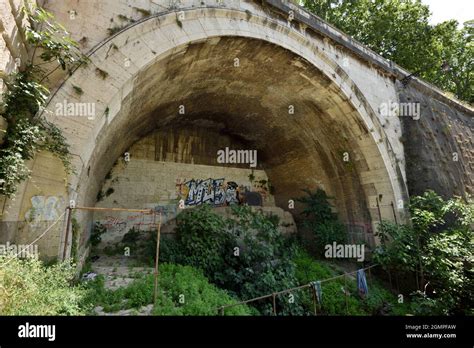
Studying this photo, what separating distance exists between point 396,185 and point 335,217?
2.35 meters

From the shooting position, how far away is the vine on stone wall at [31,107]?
2.97 metres

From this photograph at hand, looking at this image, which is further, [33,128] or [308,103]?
[308,103]

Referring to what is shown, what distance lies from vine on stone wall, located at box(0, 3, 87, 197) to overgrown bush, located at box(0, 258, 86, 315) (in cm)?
92

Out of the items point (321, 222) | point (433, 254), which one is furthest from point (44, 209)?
point (433, 254)

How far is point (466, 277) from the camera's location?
241 inches

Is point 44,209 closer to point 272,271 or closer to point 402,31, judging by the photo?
point 272,271

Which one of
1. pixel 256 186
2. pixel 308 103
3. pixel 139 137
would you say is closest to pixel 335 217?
pixel 256 186

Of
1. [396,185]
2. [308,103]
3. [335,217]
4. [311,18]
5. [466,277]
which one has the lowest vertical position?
[466,277]

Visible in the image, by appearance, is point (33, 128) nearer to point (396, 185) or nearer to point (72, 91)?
point (72, 91)

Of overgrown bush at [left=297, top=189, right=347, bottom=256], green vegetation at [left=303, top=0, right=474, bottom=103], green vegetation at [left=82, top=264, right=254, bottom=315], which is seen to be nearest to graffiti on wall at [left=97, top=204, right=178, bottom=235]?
green vegetation at [left=82, top=264, right=254, bottom=315]

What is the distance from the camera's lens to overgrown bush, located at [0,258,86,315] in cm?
237

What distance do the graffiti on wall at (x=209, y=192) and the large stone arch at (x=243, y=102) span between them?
215 cm
